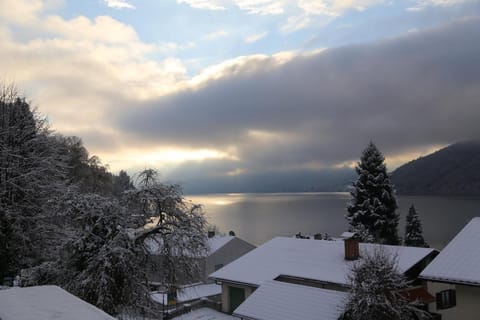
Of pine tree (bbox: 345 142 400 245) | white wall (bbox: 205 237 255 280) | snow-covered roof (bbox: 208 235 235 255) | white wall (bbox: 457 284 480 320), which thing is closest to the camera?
white wall (bbox: 457 284 480 320)

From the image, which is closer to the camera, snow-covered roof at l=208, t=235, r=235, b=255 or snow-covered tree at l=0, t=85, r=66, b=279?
snow-covered tree at l=0, t=85, r=66, b=279

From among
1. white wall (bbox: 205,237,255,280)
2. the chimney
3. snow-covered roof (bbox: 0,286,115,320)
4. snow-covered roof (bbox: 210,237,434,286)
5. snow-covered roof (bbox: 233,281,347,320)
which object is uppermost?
snow-covered roof (bbox: 0,286,115,320)

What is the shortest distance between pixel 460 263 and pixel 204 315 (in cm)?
1540

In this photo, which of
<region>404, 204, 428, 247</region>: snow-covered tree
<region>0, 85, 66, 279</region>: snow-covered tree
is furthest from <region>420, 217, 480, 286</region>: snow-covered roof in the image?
<region>404, 204, 428, 247</region>: snow-covered tree

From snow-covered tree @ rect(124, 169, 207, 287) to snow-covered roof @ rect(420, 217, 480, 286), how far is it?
990 cm

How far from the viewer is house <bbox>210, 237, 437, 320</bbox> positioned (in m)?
18.5

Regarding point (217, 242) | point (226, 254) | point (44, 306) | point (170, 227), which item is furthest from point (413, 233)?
point (44, 306)

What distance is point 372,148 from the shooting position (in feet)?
146

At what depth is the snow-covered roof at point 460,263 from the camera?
52.8 ft

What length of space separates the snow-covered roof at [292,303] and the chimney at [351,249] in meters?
4.97

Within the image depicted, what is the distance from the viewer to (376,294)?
49.3ft

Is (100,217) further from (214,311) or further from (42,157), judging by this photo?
(214,311)

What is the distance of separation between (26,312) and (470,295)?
16.2 meters

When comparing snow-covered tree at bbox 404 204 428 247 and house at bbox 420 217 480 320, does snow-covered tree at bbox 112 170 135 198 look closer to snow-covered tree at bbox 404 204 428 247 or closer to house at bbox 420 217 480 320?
house at bbox 420 217 480 320
